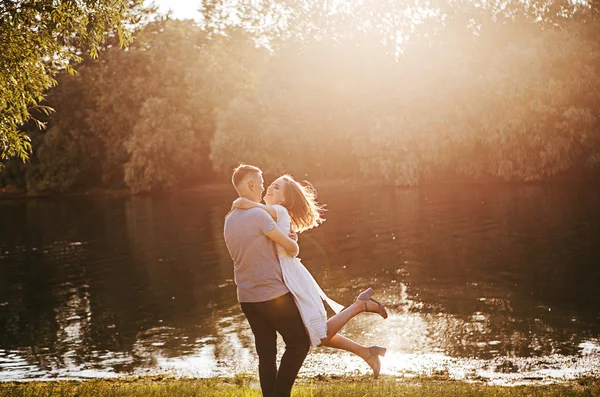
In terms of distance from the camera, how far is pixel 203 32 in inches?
2953

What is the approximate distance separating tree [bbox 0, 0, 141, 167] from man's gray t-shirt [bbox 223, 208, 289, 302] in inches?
267

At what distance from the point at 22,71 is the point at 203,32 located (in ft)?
213

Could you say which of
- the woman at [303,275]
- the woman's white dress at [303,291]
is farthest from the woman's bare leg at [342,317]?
the woman's white dress at [303,291]

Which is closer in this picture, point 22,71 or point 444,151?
point 22,71

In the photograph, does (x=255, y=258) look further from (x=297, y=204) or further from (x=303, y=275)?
(x=297, y=204)

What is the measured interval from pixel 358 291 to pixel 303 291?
1301 cm

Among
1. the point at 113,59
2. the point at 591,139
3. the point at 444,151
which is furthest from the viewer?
the point at 113,59

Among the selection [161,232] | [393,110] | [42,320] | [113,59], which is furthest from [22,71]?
[113,59]

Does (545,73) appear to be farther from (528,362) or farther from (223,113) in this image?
(528,362)

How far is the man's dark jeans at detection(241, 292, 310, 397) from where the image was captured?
6289mm

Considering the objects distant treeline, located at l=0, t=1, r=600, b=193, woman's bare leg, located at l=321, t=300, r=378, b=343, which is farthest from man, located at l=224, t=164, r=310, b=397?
distant treeline, located at l=0, t=1, r=600, b=193

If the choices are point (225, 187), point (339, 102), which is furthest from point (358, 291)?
point (225, 187)

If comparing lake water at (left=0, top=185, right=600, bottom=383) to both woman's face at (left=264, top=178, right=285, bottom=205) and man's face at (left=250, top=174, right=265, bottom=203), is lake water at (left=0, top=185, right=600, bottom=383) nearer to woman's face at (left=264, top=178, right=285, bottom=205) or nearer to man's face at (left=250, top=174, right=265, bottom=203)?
woman's face at (left=264, top=178, right=285, bottom=205)

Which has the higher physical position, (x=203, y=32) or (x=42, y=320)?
(x=203, y=32)
